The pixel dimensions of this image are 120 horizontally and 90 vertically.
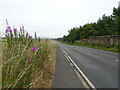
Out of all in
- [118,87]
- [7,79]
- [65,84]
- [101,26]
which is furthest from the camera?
[101,26]

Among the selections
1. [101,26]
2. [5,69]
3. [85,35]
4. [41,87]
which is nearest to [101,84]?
[41,87]

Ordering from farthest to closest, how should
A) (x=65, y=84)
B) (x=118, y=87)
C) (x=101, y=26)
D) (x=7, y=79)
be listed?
1. (x=101, y=26)
2. (x=65, y=84)
3. (x=118, y=87)
4. (x=7, y=79)

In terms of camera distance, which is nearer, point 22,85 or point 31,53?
point 22,85

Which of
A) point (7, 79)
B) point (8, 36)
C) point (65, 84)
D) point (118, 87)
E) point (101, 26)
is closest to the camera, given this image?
point (7, 79)

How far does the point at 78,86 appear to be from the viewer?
6.94 meters

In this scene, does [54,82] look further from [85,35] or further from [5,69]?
[85,35]

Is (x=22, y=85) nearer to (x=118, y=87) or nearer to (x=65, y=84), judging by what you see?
(x=65, y=84)

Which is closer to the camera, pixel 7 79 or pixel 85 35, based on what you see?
pixel 7 79

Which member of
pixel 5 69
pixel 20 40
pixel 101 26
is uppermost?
pixel 101 26

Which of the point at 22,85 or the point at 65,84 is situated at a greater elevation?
the point at 22,85

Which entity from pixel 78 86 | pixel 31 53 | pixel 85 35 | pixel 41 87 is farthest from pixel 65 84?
pixel 85 35

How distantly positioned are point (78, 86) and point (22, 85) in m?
2.99

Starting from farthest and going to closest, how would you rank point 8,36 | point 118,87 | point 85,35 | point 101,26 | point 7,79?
point 85,35 → point 101,26 → point 118,87 → point 8,36 → point 7,79

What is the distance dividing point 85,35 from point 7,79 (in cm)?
7091
